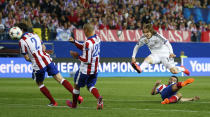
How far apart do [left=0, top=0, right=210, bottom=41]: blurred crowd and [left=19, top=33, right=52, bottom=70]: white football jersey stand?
1445 centimetres

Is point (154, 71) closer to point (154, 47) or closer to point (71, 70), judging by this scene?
point (71, 70)

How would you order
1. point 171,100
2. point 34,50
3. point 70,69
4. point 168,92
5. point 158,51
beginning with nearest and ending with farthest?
1. point 34,50
2. point 171,100
3. point 168,92
4. point 158,51
5. point 70,69

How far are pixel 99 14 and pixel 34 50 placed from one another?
1923 cm

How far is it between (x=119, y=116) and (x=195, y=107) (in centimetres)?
259

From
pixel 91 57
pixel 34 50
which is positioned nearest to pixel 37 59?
pixel 34 50

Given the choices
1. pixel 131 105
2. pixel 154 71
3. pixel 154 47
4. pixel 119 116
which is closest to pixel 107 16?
pixel 154 71

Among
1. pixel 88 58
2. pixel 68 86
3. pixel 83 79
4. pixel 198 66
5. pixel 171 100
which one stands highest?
pixel 88 58

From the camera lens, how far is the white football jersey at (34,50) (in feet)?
38.2

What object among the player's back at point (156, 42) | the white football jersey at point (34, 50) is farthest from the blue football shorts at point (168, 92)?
the player's back at point (156, 42)

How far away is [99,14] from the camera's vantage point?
101 feet

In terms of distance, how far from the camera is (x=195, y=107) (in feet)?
37.0

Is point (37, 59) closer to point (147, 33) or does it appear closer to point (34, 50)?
point (34, 50)

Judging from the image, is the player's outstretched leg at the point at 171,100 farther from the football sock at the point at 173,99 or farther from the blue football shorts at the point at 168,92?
the blue football shorts at the point at 168,92

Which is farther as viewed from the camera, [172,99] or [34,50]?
[172,99]
